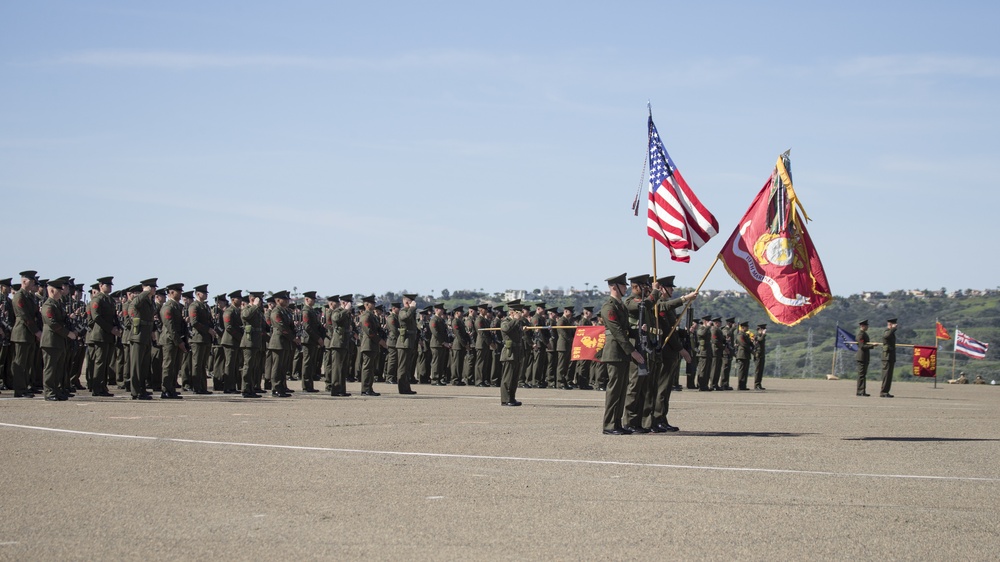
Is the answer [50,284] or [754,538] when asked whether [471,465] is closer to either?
[754,538]

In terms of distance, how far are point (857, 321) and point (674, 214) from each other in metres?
61.5

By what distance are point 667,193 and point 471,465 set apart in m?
5.71

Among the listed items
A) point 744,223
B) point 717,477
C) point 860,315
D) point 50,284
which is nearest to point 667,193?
point 744,223

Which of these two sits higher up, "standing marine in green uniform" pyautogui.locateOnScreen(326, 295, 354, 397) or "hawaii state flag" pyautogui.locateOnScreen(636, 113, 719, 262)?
"hawaii state flag" pyautogui.locateOnScreen(636, 113, 719, 262)

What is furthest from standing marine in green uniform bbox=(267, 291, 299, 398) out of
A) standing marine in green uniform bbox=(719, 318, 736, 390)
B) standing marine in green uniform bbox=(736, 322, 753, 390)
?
standing marine in green uniform bbox=(736, 322, 753, 390)

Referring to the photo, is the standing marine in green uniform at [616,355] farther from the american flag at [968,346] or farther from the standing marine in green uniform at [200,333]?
the american flag at [968,346]

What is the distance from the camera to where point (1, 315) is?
1964cm

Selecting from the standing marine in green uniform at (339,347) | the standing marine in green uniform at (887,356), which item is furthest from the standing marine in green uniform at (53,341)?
the standing marine in green uniform at (887,356)

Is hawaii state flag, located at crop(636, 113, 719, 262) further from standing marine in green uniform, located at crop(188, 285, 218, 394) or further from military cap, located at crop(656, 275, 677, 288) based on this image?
standing marine in green uniform, located at crop(188, 285, 218, 394)

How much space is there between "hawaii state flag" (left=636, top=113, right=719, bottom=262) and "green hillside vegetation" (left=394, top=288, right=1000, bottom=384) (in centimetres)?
4083

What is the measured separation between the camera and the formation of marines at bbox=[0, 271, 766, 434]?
1442 centimetres

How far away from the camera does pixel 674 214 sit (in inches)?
575

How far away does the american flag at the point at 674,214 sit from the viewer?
14.5 metres

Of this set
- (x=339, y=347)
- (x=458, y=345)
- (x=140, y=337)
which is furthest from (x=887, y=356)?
(x=140, y=337)
